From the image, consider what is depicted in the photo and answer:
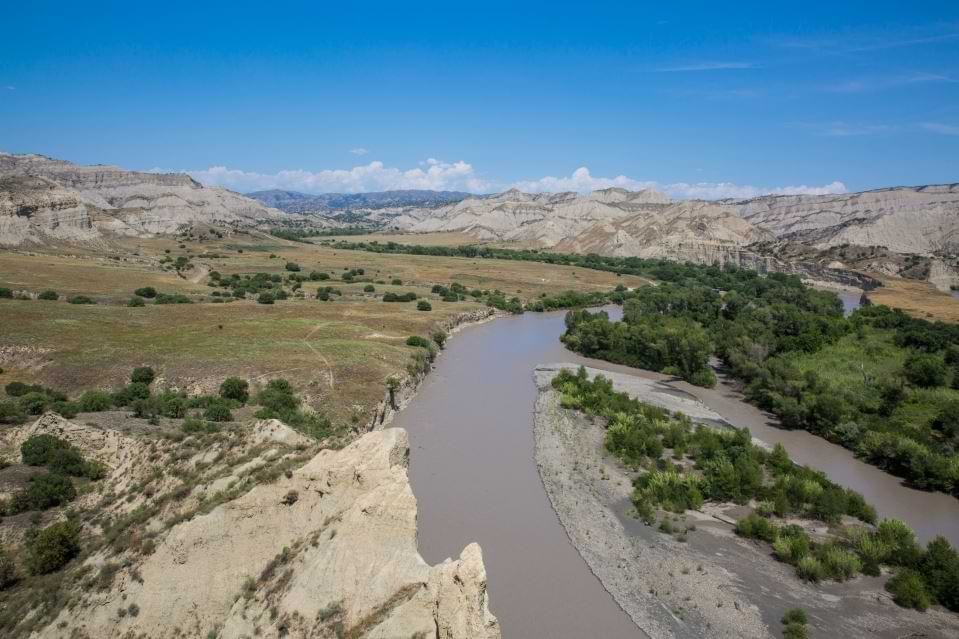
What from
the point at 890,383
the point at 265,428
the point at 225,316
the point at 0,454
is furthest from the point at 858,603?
the point at 225,316

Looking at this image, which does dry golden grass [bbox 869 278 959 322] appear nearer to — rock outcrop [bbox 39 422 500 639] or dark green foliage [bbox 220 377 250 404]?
dark green foliage [bbox 220 377 250 404]

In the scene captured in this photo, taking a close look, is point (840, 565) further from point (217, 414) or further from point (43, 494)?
point (217, 414)

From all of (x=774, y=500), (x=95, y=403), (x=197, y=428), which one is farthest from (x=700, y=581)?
(x=95, y=403)

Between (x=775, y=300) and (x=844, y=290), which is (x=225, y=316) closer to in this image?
(x=775, y=300)

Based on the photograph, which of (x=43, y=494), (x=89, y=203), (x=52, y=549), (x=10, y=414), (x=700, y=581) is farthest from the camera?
(x=89, y=203)

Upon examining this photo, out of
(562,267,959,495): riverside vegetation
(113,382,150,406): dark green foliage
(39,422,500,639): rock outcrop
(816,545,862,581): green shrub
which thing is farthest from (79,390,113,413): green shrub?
(562,267,959,495): riverside vegetation

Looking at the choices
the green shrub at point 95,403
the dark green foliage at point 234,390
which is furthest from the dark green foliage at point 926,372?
the green shrub at point 95,403
